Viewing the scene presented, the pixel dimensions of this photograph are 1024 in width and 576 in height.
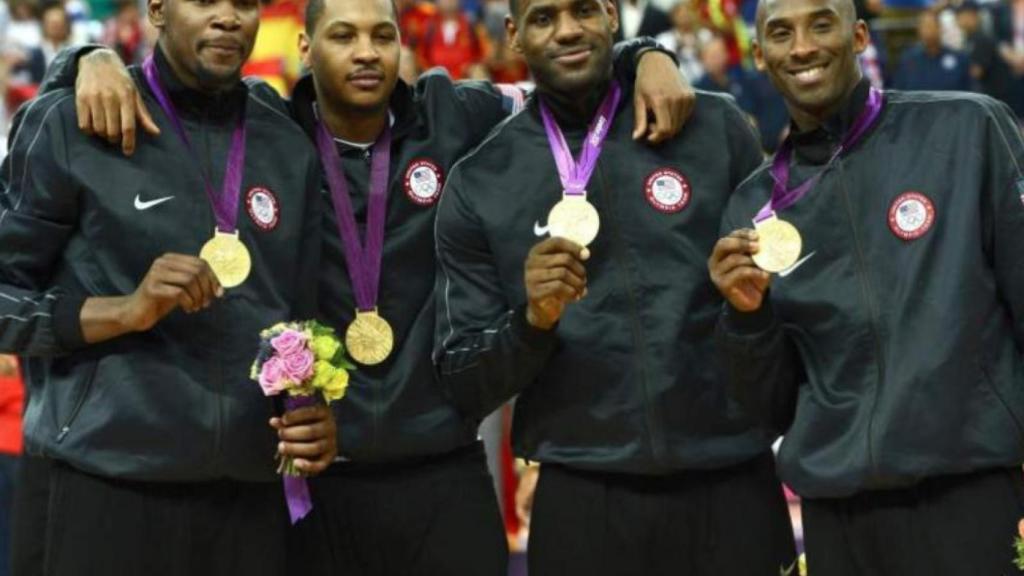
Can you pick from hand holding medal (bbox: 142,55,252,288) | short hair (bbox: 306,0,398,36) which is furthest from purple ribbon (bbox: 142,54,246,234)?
short hair (bbox: 306,0,398,36)

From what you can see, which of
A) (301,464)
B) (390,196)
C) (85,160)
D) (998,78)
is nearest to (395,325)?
(390,196)

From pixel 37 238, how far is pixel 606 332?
Result: 5.35 feet

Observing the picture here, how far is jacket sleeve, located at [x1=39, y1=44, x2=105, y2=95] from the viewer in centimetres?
526

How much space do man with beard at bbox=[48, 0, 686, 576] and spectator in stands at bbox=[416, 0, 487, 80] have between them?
46.0ft

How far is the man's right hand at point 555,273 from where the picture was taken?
186 inches

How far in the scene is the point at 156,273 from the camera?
4.71 m

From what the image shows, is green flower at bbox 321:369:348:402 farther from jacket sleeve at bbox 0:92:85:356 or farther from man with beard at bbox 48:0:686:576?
jacket sleeve at bbox 0:92:85:356

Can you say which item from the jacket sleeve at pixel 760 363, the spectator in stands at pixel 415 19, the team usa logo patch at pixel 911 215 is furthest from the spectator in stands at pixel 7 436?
the spectator in stands at pixel 415 19

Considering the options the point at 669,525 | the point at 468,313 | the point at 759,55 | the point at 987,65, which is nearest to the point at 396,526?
the point at 468,313

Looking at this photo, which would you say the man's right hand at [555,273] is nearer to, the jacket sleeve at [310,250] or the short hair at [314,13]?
the jacket sleeve at [310,250]

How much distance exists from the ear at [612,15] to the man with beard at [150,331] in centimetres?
111

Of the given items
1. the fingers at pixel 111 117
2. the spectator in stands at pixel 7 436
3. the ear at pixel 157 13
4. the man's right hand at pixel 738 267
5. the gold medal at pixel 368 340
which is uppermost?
the ear at pixel 157 13

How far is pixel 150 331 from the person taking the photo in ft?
16.3

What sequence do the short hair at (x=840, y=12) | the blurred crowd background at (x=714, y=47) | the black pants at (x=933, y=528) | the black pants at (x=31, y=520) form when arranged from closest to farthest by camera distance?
the black pants at (x=933, y=528) < the short hair at (x=840, y=12) < the black pants at (x=31, y=520) < the blurred crowd background at (x=714, y=47)
